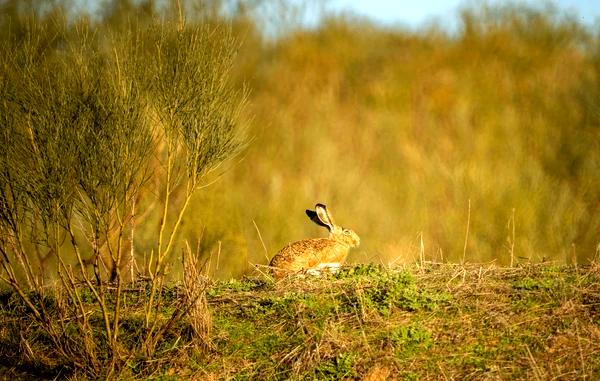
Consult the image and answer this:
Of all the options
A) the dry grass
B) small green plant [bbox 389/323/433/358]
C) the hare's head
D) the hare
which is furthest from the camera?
the hare's head

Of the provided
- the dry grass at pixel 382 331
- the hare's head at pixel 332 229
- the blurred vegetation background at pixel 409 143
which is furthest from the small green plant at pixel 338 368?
the blurred vegetation background at pixel 409 143

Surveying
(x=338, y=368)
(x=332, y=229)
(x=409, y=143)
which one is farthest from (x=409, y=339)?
(x=409, y=143)

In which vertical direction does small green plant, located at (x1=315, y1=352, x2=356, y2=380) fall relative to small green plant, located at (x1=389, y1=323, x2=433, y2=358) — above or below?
below

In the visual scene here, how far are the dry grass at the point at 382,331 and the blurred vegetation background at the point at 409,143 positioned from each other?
481 centimetres

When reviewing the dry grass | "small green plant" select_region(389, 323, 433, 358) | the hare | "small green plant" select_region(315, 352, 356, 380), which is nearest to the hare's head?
the hare

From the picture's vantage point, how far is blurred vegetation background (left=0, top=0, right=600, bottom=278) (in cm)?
1309

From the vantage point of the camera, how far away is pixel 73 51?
7.11 meters

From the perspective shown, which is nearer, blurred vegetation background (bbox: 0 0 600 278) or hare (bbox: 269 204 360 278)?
hare (bbox: 269 204 360 278)

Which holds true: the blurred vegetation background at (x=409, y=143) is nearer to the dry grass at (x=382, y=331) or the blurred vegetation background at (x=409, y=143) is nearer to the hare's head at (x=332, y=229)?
the hare's head at (x=332, y=229)

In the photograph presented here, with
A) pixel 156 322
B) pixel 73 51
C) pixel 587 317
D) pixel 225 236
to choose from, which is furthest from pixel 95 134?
pixel 225 236

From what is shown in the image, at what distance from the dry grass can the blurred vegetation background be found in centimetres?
481

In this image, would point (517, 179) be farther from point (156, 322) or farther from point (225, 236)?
point (156, 322)

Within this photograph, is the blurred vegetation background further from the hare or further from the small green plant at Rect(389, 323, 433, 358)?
the small green plant at Rect(389, 323, 433, 358)

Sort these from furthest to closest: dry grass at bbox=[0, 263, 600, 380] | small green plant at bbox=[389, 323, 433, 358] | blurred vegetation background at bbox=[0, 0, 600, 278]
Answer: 1. blurred vegetation background at bbox=[0, 0, 600, 278]
2. small green plant at bbox=[389, 323, 433, 358]
3. dry grass at bbox=[0, 263, 600, 380]
